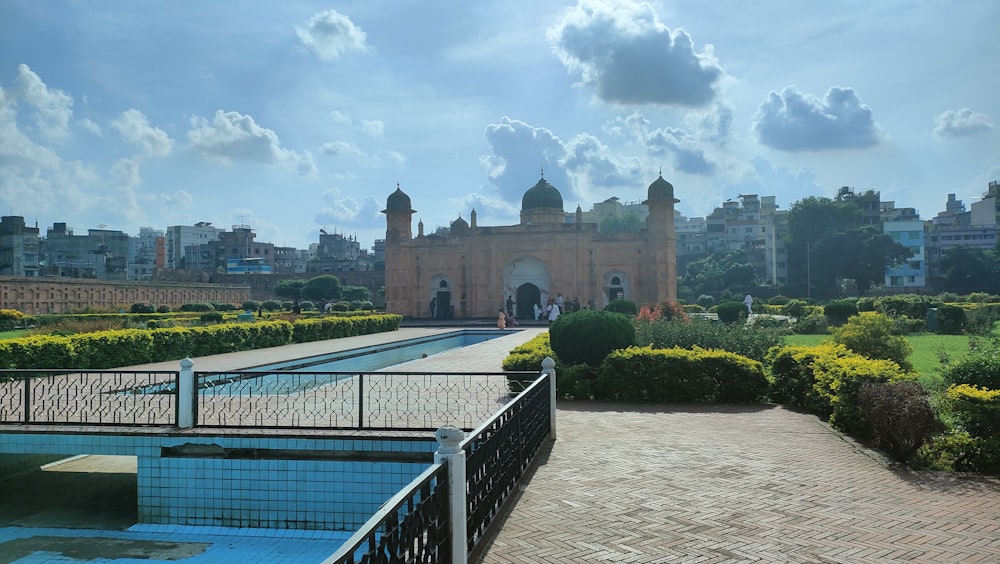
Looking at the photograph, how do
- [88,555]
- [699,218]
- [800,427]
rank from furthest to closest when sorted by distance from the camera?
1. [699,218]
2. [800,427]
3. [88,555]

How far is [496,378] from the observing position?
11.9 m

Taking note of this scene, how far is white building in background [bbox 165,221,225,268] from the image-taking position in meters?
88.1

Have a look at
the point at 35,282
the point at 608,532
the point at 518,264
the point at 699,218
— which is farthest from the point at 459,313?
the point at 699,218

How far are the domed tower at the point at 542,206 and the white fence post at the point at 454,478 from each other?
120 feet

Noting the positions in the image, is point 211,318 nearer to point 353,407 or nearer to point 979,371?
point 353,407

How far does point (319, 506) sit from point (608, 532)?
3075 mm

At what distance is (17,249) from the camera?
187 feet

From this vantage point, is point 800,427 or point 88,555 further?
point 800,427

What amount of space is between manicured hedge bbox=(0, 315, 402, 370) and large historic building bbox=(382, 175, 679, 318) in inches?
637

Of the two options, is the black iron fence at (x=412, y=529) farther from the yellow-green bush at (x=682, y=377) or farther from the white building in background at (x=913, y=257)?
the white building in background at (x=913, y=257)

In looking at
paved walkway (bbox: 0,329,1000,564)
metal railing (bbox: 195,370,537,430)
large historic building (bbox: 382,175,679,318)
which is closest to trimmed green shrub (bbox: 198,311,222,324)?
large historic building (bbox: 382,175,679,318)

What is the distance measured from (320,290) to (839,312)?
41.1 m

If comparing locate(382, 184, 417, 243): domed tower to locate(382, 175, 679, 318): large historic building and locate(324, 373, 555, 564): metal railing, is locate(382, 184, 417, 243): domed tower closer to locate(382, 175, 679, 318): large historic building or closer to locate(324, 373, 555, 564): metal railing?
locate(382, 175, 679, 318): large historic building

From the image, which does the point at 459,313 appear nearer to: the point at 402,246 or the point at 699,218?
the point at 402,246
